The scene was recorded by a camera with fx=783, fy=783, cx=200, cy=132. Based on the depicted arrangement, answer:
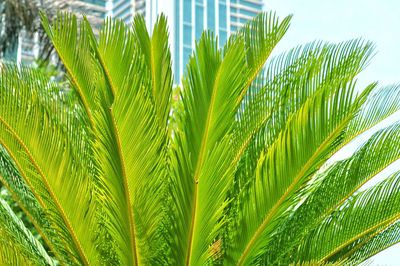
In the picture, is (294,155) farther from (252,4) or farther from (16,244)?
(252,4)

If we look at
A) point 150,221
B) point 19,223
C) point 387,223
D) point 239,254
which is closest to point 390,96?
point 387,223

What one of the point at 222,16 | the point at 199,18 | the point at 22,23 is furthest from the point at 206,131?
the point at 222,16

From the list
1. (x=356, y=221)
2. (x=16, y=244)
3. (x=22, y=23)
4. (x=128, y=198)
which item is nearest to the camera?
(x=128, y=198)

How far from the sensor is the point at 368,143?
562cm

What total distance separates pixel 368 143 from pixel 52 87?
7.50ft

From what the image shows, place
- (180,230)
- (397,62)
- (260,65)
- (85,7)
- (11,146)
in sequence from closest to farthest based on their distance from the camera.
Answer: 1. (180,230)
2. (11,146)
3. (260,65)
4. (397,62)
5. (85,7)

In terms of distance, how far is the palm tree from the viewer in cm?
457

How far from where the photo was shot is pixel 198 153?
454 cm

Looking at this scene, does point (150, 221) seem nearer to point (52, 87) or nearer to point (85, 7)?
point (52, 87)

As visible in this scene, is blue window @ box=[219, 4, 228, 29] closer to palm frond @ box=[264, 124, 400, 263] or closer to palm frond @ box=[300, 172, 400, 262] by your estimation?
palm frond @ box=[264, 124, 400, 263]

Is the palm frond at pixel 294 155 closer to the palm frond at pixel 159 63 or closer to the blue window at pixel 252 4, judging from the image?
the palm frond at pixel 159 63

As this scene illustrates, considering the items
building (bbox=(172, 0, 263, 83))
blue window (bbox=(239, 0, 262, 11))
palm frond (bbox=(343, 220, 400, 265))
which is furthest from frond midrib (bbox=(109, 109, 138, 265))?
blue window (bbox=(239, 0, 262, 11))

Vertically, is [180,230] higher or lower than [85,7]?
lower

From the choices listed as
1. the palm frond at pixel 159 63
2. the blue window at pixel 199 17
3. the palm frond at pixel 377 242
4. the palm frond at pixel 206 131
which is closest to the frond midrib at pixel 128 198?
the palm frond at pixel 206 131
